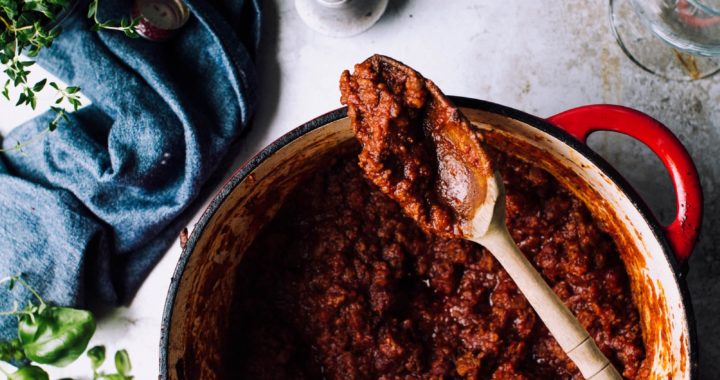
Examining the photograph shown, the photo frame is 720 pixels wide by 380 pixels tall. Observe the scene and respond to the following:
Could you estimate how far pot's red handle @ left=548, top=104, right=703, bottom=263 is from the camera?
4.88 feet

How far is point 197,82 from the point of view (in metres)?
1.92

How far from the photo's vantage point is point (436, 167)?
1.48 meters

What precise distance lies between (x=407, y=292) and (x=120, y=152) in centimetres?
76

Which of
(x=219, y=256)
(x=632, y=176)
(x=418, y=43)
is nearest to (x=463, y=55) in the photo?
(x=418, y=43)

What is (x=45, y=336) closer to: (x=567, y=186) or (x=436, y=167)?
(x=436, y=167)

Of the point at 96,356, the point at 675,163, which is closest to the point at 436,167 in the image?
the point at 675,163

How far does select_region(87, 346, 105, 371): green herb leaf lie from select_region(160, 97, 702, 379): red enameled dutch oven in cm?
38

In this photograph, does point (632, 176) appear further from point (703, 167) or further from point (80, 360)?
point (80, 360)

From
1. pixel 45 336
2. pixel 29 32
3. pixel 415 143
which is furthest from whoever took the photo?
pixel 45 336

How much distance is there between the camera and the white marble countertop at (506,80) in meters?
1.85

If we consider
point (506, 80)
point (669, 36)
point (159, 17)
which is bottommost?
point (669, 36)

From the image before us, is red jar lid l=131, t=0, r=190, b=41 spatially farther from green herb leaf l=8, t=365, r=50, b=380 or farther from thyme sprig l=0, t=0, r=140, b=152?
green herb leaf l=8, t=365, r=50, b=380

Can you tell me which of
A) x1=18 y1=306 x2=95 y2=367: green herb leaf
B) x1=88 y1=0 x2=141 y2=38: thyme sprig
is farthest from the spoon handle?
x1=18 y1=306 x2=95 y2=367: green herb leaf

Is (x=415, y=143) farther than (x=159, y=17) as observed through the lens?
No
